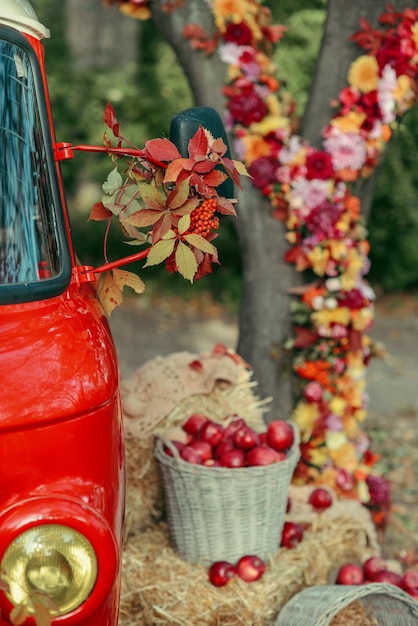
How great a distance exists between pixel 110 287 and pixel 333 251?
2.06 metres

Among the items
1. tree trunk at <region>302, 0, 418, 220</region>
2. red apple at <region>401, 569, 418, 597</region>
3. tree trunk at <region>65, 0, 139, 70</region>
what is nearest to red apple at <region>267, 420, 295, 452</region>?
red apple at <region>401, 569, 418, 597</region>

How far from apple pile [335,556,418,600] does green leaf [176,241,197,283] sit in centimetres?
184

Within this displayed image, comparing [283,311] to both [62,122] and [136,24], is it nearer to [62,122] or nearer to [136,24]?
[62,122]

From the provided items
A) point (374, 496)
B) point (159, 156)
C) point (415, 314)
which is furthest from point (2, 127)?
point (415, 314)

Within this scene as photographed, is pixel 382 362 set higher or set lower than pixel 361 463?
lower

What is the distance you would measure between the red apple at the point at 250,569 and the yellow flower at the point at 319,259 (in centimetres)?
168

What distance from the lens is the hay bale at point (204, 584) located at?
320cm

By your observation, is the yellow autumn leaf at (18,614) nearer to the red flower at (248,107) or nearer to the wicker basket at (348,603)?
the wicker basket at (348,603)

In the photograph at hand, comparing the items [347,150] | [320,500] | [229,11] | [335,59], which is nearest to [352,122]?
[347,150]

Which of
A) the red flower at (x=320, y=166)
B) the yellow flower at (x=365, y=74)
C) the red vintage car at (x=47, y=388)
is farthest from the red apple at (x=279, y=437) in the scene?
the yellow flower at (x=365, y=74)

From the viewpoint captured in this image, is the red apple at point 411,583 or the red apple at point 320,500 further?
the red apple at point 320,500

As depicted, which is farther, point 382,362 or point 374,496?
point 382,362

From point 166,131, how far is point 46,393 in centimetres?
878

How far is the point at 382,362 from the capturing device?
845 cm
